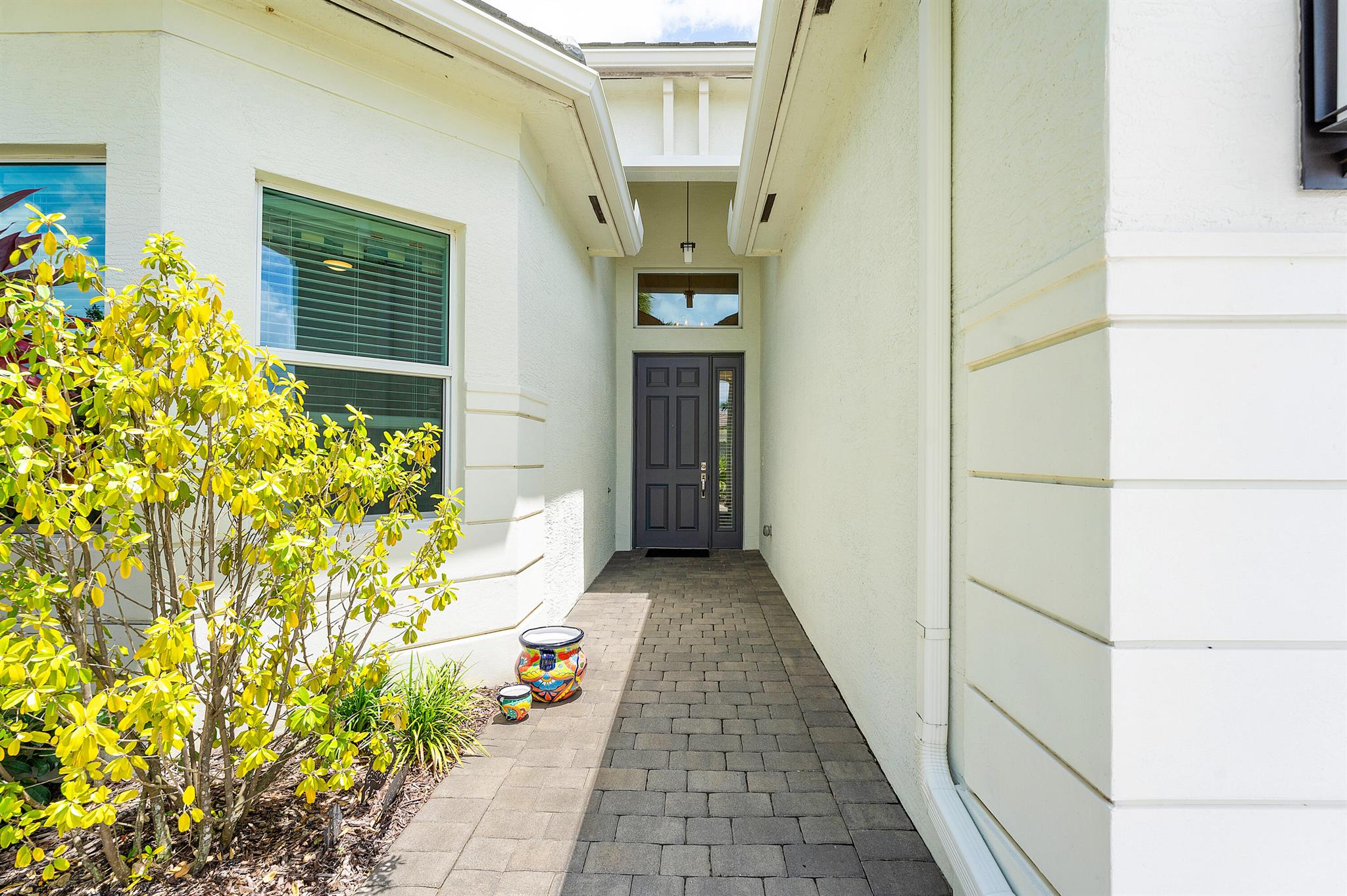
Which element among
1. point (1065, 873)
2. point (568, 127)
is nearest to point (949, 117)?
point (1065, 873)

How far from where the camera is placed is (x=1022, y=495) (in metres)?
1.25

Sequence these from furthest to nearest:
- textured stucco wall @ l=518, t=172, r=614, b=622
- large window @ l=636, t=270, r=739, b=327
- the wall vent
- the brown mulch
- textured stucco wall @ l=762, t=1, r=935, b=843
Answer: large window @ l=636, t=270, r=739, b=327 < the wall vent < textured stucco wall @ l=518, t=172, r=614, b=622 < textured stucco wall @ l=762, t=1, r=935, b=843 < the brown mulch

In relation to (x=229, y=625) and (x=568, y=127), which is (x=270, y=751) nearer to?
(x=229, y=625)

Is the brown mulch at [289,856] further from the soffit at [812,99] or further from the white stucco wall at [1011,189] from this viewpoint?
the soffit at [812,99]

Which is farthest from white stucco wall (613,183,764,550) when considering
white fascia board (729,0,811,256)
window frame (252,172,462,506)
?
window frame (252,172,462,506)

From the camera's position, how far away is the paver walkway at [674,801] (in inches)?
65.9

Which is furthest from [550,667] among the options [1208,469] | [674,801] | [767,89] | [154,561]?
[767,89]

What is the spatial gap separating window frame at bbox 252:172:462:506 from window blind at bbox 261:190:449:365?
0.8 inches

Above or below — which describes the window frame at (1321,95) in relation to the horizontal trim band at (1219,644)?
above

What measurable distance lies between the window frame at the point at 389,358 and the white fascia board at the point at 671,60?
3.09 metres

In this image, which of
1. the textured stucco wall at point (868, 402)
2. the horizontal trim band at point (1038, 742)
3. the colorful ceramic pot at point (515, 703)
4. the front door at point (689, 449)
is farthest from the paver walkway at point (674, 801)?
the front door at point (689, 449)

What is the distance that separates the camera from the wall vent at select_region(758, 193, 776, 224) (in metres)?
4.11

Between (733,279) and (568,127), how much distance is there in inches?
152

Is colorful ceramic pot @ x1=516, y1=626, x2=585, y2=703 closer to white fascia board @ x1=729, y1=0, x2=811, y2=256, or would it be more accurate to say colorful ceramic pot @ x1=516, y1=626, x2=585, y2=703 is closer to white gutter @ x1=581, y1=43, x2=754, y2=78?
white fascia board @ x1=729, y1=0, x2=811, y2=256
